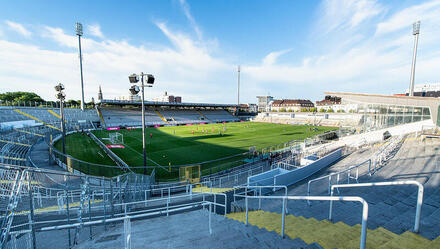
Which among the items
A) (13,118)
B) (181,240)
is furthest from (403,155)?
(13,118)

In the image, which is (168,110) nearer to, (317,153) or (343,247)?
(317,153)

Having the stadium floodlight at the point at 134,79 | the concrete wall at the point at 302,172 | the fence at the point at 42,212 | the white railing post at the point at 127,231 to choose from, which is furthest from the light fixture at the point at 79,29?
the white railing post at the point at 127,231

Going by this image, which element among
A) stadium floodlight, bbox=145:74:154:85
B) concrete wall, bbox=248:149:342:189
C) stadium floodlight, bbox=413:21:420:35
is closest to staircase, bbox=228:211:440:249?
concrete wall, bbox=248:149:342:189

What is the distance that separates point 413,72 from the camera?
39.0m

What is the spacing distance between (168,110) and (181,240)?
7366 centimetres

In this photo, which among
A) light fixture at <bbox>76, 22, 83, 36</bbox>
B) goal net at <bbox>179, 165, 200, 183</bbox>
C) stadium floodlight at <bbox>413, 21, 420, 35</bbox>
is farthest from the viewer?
light fixture at <bbox>76, 22, 83, 36</bbox>

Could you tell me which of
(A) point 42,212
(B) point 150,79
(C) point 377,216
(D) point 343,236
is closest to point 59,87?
(B) point 150,79

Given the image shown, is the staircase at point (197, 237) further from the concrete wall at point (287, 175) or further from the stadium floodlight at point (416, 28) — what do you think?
the stadium floodlight at point (416, 28)

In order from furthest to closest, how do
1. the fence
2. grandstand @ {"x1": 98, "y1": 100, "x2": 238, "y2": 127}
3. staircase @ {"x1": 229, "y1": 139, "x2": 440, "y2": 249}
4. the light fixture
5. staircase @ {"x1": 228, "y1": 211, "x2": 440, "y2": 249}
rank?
grandstand @ {"x1": 98, "y1": 100, "x2": 238, "y2": 127}
the light fixture
the fence
staircase @ {"x1": 229, "y1": 139, "x2": 440, "y2": 249}
staircase @ {"x1": 228, "y1": 211, "x2": 440, "y2": 249}

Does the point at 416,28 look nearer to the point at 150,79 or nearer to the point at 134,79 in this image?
the point at 150,79

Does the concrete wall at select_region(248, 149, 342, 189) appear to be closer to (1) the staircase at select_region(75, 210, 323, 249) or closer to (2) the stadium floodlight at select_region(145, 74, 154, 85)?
(1) the staircase at select_region(75, 210, 323, 249)

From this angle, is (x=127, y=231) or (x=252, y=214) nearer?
(x=127, y=231)

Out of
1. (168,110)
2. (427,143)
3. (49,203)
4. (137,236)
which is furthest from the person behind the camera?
(168,110)

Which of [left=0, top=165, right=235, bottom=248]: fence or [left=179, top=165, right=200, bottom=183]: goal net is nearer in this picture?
[left=0, top=165, right=235, bottom=248]: fence
